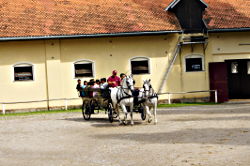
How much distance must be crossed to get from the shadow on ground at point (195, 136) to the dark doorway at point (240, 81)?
20592 millimetres

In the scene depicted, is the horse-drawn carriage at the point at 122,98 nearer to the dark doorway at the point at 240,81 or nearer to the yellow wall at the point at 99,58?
the yellow wall at the point at 99,58

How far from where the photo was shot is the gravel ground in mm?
11172

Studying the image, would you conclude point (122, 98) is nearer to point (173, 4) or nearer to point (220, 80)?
point (220, 80)

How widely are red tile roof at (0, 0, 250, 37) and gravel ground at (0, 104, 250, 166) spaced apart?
37.1 ft

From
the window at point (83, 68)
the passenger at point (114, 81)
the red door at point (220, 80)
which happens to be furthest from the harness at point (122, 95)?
the red door at point (220, 80)

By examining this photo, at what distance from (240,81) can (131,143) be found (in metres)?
23.9

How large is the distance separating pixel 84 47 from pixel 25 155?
66.2ft

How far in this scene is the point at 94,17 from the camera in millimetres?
33000

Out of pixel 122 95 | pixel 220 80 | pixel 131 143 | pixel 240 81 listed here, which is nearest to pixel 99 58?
pixel 220 80

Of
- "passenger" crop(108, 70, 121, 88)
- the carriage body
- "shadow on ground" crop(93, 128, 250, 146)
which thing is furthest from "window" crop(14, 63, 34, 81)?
"shadow on ground" crop(93, 128, 250, 146)

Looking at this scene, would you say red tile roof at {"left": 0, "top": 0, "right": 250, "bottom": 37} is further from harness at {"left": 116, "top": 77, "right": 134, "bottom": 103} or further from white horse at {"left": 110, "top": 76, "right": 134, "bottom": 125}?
white horse at {"left": 110, "top": 76, "right": 134, "bottom": 125}

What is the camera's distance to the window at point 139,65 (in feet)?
109

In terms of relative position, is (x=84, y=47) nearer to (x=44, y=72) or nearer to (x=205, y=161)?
(x=44, y=72)

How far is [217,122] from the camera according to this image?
754 inches
